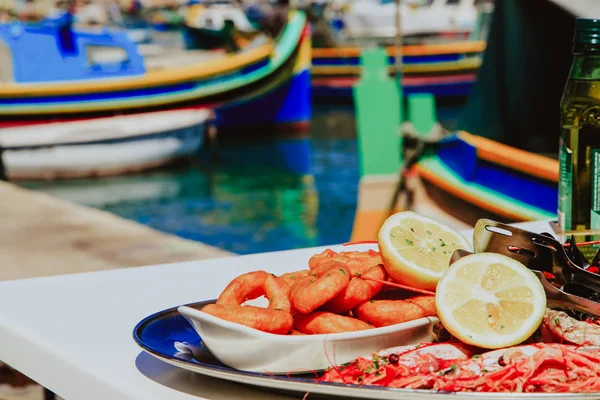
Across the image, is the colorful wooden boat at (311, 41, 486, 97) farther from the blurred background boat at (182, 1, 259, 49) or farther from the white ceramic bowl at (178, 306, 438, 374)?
the white ceramic bowl at (178, 306, 438, 374)

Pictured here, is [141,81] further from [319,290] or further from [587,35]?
[319,290]

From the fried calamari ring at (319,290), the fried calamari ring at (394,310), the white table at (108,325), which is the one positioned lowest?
the white table at (108,325)

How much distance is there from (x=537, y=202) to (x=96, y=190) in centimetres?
912

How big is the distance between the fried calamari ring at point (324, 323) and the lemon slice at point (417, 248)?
114 mm

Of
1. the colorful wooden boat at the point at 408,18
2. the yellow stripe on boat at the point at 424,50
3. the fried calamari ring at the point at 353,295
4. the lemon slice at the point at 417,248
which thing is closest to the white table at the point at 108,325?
the fried calamari ring at the point at 353,295

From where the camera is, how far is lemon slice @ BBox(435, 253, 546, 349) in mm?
1177

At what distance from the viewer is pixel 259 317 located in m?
1.17

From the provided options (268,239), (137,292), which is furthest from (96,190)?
(137,292)

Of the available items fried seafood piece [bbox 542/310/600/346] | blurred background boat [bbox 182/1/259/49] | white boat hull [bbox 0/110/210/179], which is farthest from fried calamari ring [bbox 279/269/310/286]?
blurred background boat [bbox 182/1/259/49]

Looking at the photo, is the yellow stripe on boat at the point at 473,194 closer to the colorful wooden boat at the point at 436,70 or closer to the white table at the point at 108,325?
the white table at the point at 108,325

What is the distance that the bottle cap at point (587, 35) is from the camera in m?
1.59

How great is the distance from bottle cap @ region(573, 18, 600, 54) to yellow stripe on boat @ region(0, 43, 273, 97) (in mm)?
13042

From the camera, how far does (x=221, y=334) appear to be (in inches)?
46.0

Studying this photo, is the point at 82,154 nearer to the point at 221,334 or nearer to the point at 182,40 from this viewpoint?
the point at 221,334
